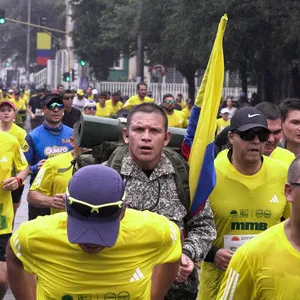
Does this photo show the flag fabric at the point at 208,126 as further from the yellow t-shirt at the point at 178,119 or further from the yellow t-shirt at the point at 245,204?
the yellow t-shirt at the point at 178,119

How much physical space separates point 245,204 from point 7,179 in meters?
3.09

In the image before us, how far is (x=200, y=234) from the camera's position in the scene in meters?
5.18

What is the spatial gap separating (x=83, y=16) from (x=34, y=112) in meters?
23.2

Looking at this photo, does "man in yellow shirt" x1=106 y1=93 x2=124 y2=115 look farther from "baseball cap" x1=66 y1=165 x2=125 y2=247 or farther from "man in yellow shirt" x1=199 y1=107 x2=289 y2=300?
"baseball cap" x1=66 y1=165 x2=125 y2=247

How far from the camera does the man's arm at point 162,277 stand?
4250mm

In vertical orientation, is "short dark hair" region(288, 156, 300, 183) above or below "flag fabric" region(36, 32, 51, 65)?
below

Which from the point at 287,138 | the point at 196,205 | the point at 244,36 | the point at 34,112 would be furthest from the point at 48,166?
the point at 34,112

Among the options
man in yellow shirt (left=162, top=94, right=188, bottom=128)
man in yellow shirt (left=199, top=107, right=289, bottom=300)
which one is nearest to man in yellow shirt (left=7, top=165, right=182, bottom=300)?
man in yellow shirt (left=199, top=107, right=289, bottom=300)

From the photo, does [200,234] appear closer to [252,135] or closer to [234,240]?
[234,240]

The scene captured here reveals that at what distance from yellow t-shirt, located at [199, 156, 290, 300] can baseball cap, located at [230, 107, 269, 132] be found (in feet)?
0.93

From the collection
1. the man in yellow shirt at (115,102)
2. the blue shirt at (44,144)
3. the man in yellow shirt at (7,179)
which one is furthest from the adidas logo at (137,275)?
the man in yellow shirt at (115,102)

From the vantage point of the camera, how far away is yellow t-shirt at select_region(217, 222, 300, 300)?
3920 millimetres

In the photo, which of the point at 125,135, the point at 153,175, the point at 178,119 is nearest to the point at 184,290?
the point at 153,175

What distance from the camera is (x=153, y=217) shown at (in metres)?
4.22
